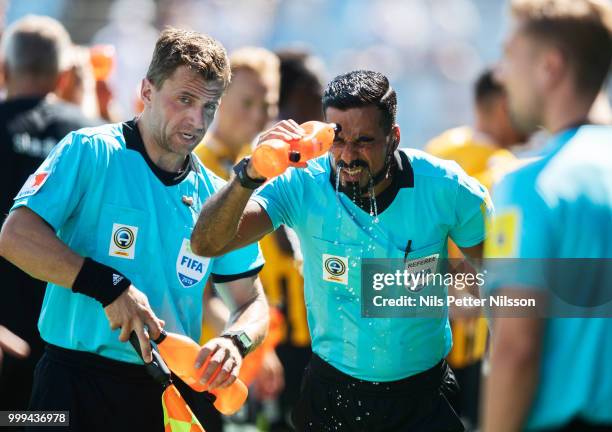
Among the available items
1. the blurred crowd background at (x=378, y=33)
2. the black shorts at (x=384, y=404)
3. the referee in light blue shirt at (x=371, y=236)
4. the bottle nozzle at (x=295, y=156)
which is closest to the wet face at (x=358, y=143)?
the referee in light blue shirt at (x=371, y=236)

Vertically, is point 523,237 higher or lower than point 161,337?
higher

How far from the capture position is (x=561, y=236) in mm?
2807

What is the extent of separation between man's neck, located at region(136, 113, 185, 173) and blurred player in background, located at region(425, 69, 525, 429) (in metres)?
3.55

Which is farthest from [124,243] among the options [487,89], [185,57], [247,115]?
[487,89]

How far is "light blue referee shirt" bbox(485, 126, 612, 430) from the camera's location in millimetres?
2795

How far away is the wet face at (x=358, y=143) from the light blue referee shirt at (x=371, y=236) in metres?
0.15

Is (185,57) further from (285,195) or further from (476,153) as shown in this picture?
(476,153)

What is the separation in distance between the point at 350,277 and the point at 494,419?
1390 mm

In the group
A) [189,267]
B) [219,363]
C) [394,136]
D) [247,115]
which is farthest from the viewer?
[247,115]

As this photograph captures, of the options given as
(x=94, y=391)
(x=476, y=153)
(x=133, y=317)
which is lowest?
(x=94, y=391)

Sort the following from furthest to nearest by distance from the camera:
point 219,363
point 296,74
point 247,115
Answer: point 296,74
point 247,115
point 219,363

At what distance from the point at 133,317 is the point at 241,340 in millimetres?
583

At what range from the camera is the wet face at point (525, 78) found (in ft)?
9.50

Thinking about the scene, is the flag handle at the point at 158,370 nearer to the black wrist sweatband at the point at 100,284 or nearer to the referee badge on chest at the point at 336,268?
the black wrist sweatband at the point at 100,284
